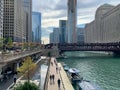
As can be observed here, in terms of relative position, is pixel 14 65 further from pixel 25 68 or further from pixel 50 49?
pixel 50 49

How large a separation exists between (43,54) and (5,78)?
413 feet

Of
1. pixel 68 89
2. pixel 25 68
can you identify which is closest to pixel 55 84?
pixel 68 89

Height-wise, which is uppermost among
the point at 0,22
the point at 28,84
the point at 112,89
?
the point at 0,22

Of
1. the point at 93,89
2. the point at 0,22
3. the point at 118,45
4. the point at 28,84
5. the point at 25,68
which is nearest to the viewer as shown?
the point at 28,84

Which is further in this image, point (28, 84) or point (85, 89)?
point (85, 89)

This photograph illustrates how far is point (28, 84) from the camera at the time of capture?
2998 cm

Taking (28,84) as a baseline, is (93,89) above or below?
below

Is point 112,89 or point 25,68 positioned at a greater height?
point 25,68

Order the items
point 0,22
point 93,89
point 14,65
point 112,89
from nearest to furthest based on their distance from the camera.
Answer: point 93,89 → point 112,89 → point 14,65 → point 0,22

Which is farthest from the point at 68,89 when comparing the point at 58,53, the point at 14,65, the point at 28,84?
the point at 58,53

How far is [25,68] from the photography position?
38469mm

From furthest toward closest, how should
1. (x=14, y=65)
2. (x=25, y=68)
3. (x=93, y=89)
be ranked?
(x=14, y=65) → (x=93, y=89) → (x=25, y=68)

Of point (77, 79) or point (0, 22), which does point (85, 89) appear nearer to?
point (77, 79)

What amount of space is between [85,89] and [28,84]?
50.1 ft
